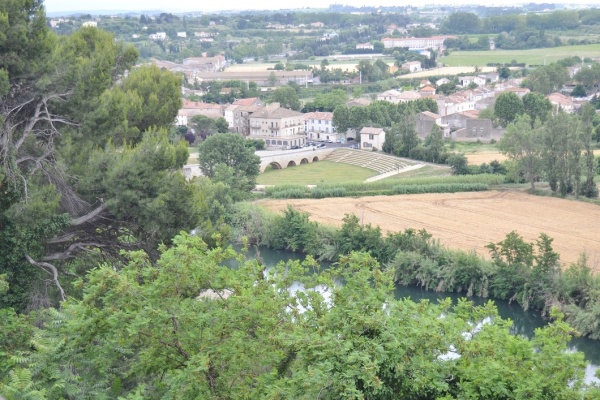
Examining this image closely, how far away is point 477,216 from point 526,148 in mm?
3137

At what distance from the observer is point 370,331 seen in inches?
214

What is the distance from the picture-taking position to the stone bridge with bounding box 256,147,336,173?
30297mm

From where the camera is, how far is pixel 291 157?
31156 mm

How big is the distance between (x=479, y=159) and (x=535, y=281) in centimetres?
1464

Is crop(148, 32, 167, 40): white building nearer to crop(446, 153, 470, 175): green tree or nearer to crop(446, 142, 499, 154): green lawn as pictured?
crop(446, 142, 499, 154): green lawn

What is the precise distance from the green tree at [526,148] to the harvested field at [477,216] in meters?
0.73

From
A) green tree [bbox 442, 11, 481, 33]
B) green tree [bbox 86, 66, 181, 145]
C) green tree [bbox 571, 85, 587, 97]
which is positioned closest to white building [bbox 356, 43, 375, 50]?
A: green tree [bbox 442, 11, 481, 33]

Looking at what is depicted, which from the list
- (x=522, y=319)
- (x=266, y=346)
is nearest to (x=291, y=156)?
(x=522, y=319)

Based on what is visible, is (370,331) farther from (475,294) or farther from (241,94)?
(241,94)

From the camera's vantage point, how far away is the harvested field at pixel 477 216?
1873 cm

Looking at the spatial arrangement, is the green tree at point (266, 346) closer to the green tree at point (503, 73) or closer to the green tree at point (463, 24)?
the green tree at point (503, 73)

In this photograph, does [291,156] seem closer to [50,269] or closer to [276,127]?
[276,127]

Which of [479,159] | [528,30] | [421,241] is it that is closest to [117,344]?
[421,241]

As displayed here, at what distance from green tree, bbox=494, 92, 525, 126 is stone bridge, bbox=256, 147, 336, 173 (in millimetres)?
7545
